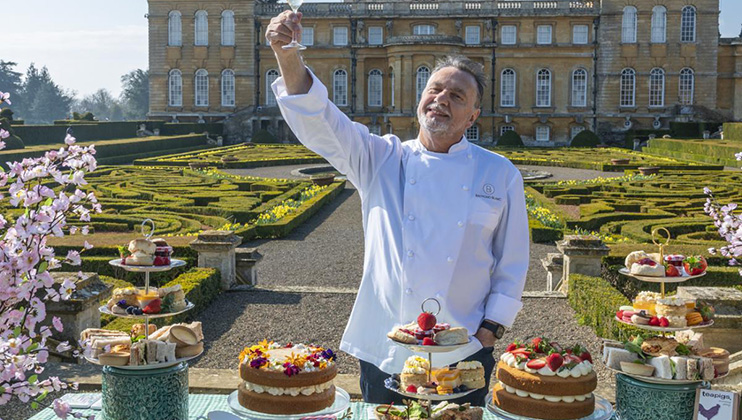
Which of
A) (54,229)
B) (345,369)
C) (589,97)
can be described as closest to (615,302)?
(345,369)

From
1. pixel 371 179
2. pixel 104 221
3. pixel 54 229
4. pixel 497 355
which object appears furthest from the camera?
pixel 104 221

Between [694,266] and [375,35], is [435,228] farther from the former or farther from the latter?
[375,35]

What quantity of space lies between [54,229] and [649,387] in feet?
6.92

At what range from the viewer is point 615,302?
23.9 ft

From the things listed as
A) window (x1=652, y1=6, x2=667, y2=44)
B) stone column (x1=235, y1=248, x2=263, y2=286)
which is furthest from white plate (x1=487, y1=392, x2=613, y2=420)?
window (x1=652, y1=6, x2=667, y2=44)

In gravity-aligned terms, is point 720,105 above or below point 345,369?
above

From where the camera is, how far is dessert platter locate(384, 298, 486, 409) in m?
3.10

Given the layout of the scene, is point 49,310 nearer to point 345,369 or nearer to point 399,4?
point 345,369

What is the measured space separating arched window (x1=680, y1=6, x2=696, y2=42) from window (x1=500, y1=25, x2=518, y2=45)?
7370mm

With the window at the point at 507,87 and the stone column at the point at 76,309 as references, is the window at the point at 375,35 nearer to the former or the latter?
the window at the point at 507,87

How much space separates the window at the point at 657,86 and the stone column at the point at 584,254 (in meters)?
34.0

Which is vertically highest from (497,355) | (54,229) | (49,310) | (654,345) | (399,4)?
(399,4)

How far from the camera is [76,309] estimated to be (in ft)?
21.0

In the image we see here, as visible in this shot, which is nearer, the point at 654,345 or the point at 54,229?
the point at 54,229
